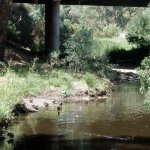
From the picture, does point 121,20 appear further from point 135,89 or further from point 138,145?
point 138,145

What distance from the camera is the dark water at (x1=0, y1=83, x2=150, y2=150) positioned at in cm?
573

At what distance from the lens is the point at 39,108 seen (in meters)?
9.08

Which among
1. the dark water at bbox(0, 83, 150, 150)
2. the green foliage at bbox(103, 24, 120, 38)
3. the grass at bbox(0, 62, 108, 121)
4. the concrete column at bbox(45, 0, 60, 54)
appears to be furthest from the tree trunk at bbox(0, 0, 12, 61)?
the green foliage at bbox(103, 24, 120, 38)

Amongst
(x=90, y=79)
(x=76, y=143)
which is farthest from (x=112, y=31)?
(x=76, y=143)

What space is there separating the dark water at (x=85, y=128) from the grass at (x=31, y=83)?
73 cm

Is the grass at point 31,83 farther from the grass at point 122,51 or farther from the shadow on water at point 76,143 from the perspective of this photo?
the grass at point 122,51

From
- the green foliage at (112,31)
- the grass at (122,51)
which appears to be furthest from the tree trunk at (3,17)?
the green foliage at (112,31)

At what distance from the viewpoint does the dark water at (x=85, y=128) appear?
5727mm

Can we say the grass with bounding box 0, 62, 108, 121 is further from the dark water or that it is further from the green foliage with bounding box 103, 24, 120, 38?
the green foliage with bounding box 103, 24, 120, 38

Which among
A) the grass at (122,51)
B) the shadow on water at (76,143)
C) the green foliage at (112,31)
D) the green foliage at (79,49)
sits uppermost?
the green foliage at (112,31)

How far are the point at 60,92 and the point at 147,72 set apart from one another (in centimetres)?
513

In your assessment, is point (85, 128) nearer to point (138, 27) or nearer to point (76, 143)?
point (76, 143)

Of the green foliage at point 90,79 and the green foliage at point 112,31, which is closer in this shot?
the green foliage at point 90,79

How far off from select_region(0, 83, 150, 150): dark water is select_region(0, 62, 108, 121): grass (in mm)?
726
